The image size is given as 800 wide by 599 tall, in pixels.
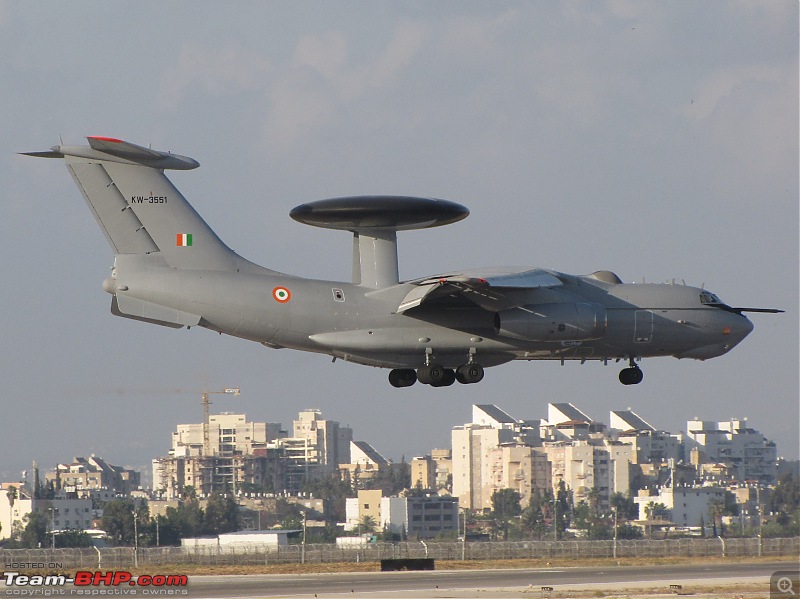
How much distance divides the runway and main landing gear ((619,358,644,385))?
485 centimetres

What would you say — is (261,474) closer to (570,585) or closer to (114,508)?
(114,508)

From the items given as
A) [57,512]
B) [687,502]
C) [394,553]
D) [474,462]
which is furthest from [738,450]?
[394,553]

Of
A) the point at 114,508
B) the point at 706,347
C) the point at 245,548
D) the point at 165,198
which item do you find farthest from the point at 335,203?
the point at 114,508

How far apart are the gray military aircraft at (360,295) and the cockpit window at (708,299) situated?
36.8 inches

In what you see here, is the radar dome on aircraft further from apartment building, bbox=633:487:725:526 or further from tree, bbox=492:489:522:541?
apartment building, bbox=633:487:725:526

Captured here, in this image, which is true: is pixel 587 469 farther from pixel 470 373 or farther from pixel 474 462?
pixel 470 373

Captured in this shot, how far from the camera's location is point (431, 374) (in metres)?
30.0

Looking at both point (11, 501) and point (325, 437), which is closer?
point (11, 501)

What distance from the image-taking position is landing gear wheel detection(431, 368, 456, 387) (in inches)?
1190

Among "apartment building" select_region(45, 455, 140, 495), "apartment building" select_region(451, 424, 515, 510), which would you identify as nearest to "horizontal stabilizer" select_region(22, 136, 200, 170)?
"apartment building" select_region(451, 424, 515, 510)

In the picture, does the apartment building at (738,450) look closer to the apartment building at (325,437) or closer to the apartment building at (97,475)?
the apartment building at (325,437)

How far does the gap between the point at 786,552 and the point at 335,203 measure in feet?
83.0

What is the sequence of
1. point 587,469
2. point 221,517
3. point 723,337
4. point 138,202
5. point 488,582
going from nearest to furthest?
point 138,202 → point 723,337 → point 488,582 → point 221,517 → point 587,469

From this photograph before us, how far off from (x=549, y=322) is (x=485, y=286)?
7.03 ft
